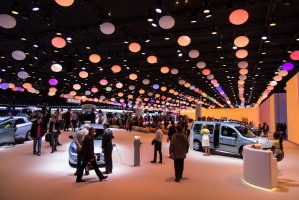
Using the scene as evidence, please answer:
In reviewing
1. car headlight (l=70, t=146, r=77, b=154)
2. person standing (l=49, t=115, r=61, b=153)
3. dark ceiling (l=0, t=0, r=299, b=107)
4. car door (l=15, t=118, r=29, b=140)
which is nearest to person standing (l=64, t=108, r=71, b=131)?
dark ceiling (l=0, t=0, r=299, b=107)

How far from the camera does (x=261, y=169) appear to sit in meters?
7.51

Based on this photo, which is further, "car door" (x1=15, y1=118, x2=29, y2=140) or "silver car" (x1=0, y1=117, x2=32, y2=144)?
"car door" (x1=15, y1=118, x2=29, y2=140)

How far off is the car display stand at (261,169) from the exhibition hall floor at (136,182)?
0.67 feet

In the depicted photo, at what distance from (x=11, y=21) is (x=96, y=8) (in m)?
3.67

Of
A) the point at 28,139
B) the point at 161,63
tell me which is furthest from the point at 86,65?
the point at 28,139

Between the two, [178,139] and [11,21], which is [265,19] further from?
[11,21]

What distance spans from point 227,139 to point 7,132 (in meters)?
10.8

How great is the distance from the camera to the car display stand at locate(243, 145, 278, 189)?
24.0ft

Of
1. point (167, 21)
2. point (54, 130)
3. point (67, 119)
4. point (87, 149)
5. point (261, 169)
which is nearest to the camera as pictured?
point (261, 169)

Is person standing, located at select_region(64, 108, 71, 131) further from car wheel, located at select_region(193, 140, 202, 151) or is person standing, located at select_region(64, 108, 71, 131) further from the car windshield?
the car windshield

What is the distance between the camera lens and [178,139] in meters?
8.16

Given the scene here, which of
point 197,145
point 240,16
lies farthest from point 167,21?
point 197,145

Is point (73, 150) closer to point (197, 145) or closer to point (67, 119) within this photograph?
point (197, 145)

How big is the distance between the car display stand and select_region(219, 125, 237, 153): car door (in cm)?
523
